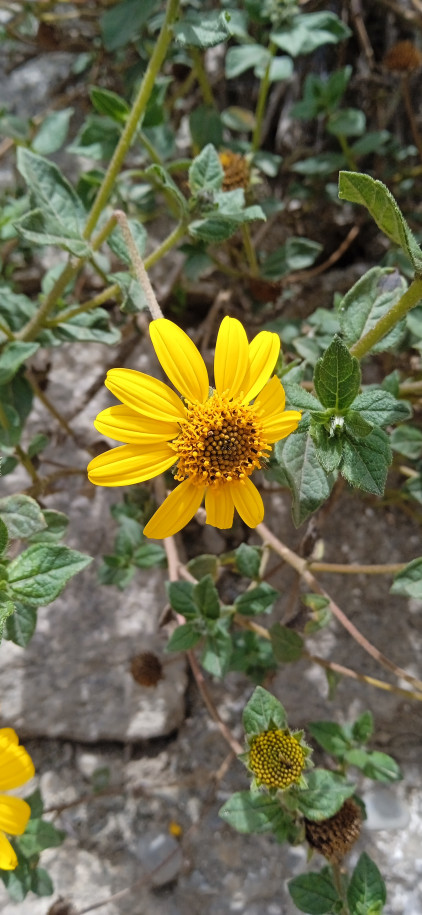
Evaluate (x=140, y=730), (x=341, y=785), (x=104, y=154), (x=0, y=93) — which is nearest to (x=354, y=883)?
(x=341, y=785)

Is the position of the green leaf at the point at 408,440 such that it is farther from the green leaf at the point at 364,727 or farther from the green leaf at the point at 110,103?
the green leaf at the point at 110,103

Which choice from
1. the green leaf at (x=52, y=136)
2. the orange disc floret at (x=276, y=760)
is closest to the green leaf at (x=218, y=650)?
the orange disc floret at (x=276, y=760)

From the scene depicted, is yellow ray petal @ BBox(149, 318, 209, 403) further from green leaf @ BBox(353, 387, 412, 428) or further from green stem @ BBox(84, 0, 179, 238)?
green stem @ BBox(84, 0, 179, 238)

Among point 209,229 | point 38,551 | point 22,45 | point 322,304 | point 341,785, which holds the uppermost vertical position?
point 22,45

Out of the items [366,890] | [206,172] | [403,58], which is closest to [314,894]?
[366,890]

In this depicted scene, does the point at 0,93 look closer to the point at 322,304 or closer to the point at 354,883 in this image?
the point at 322,304

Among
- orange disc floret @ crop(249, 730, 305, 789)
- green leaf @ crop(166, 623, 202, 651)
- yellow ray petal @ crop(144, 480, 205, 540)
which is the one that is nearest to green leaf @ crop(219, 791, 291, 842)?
orange disc floret @ crop(249, 730, 305, 789)
